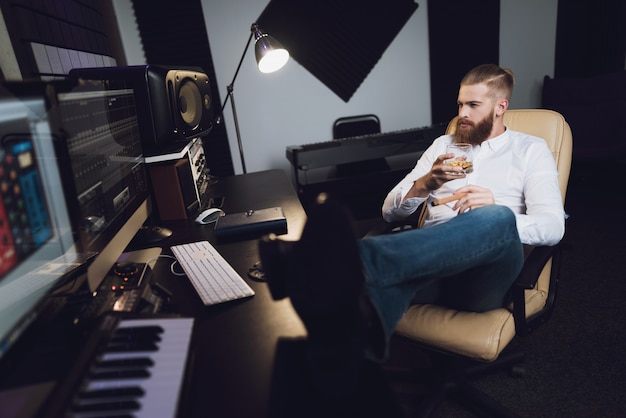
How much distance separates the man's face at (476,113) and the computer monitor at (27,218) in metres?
1.56

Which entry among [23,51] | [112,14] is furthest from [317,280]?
[112,14]

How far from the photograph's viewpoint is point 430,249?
3.46 feet

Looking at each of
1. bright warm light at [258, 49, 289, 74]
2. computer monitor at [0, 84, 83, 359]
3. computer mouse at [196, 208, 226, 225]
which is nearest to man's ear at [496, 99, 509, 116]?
bright warm light at [258, 49, 289, 74]

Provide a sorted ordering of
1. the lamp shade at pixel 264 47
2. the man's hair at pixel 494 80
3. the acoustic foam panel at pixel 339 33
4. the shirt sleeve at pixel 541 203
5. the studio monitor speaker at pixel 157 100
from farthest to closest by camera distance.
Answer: the acoustic foam panel at pixel 339 33 → the lamp shade at pixel 264 47 → the man's hair at pixel 494 80 → the studio monitor speaker at pixel 157 100 → the shirt sleeve at pixel 541 203

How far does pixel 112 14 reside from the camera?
3.15 meters

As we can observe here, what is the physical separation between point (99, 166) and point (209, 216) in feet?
1.84

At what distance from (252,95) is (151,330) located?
3.14 metres

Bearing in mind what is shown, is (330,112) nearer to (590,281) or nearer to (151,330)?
(590,281)

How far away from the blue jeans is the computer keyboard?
0.32m

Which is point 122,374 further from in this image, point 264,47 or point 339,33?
point 339,33

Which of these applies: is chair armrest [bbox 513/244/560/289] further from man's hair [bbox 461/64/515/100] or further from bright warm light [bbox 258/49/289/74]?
bright warm light [bbox 258/49/289/74]

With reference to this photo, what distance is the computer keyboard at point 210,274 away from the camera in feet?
3.21

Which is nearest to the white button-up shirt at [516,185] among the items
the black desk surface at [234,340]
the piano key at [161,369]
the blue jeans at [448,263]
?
the blue jeans at [448,263]

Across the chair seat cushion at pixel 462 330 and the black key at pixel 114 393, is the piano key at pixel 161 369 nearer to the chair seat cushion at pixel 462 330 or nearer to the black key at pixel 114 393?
the black key at pixel 114 393
